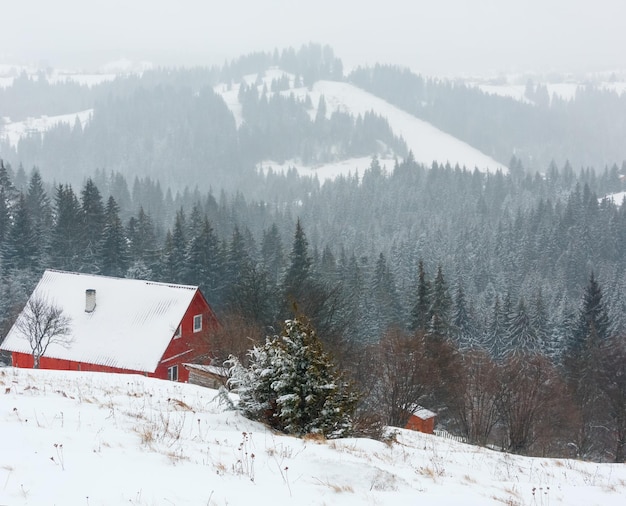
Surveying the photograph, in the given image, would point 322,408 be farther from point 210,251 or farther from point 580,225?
point 580,225

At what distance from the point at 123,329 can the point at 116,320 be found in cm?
91

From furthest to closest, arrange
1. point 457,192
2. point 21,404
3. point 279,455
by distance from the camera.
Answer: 1. point 457,192
2. point 21,404
3. point 279,455

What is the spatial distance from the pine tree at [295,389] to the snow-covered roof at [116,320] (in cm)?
2331

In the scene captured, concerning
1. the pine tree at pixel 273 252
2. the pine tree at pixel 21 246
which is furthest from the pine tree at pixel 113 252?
the pine tree at pixel 273 252

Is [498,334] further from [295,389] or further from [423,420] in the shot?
[295,389]

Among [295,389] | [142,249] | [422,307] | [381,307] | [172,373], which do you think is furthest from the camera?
[142,249]

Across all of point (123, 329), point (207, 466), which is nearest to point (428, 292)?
point (123, 329)

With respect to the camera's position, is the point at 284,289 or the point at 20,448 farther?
the point at 284,289

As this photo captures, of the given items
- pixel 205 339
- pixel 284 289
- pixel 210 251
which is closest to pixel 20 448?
pixel 205 339

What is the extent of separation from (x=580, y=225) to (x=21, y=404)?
142m

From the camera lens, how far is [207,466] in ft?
23.3

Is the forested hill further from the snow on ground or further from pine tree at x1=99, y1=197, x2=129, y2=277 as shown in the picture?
the snow on ground

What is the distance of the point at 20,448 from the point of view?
6.66 metres

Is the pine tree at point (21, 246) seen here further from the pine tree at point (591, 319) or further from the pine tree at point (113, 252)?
the pine tree at point (591, 319)
